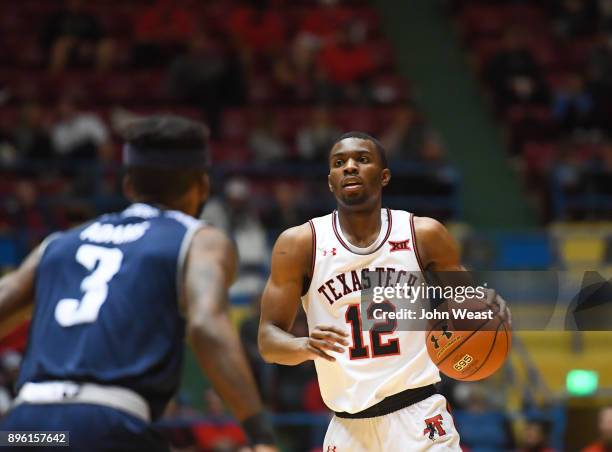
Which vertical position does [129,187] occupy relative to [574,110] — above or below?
below

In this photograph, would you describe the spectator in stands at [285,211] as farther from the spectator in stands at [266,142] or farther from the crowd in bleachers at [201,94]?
the spectator in stands at [266,142]

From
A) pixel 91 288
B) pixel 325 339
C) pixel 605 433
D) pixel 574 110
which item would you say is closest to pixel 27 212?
pixel 605 433

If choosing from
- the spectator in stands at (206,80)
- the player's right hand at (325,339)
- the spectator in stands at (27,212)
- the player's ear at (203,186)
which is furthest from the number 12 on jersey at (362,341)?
the spectator in stands at (206,80)

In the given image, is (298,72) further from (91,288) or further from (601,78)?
(91,288)

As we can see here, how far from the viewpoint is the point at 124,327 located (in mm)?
3699

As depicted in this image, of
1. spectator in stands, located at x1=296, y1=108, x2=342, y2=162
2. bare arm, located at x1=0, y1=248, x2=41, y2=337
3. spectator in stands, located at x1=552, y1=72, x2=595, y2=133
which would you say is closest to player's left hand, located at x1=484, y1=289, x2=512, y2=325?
bare arm, located at x1=0, y1=248, x2=41, y2=337

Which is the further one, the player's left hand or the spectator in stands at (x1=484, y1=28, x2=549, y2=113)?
the spectator in stands at (x1=484, y1=28, x2=549, y2=113)

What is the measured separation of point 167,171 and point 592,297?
2089 millimetres

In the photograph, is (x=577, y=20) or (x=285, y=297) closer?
(x=285, y=297)

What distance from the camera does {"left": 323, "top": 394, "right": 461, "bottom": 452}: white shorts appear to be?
5.11m

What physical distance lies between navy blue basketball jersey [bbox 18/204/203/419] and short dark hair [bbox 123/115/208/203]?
0.18 metres

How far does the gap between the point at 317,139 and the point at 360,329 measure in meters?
7.72

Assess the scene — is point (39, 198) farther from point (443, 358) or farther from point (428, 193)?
point (443, 358)

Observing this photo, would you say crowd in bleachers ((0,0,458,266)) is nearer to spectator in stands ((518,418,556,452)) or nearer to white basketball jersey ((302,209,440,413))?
spectator in stands ((518,418,556,452))
